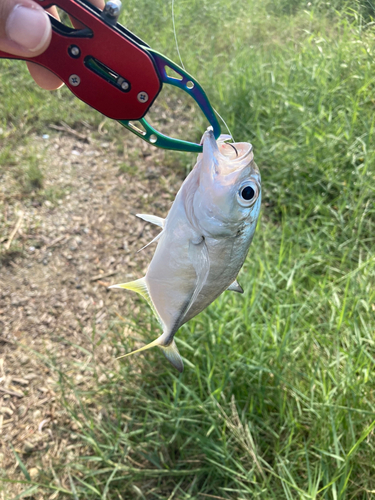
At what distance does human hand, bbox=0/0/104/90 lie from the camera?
0.93 meters

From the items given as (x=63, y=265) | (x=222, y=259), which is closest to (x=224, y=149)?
(x=222, y=259)

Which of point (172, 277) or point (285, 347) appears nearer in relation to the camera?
point (172, 277)

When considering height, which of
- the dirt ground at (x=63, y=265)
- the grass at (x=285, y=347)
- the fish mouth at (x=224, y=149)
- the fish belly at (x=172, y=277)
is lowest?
the dirt ground at (x=63, y=265)

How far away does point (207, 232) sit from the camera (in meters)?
0.91

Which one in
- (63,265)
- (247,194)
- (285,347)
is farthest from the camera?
(63,265)

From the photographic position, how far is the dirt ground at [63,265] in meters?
1.96

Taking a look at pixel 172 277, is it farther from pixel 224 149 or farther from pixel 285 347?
pixel 285 347

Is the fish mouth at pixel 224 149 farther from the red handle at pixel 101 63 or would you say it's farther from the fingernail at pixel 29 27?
the fingernail at pixel 29 27

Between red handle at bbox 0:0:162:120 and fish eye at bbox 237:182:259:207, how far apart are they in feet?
1.03

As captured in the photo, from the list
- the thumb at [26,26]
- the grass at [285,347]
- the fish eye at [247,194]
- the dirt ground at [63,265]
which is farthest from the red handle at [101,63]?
the dirt ground at [63,265]

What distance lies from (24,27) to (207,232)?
0.59 m

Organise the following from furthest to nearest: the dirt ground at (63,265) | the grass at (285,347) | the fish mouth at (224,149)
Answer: the dirt ground at (63,265), the grass at (285,347), the fish mouth at (224,149)

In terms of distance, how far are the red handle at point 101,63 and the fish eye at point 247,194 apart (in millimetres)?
313

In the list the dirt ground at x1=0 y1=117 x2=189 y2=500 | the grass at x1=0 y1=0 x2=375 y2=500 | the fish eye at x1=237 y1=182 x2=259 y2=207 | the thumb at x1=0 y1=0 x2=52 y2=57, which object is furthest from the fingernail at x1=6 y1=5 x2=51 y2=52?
the dirt ground at x1=0 y1=117 x2=189 y2=500
